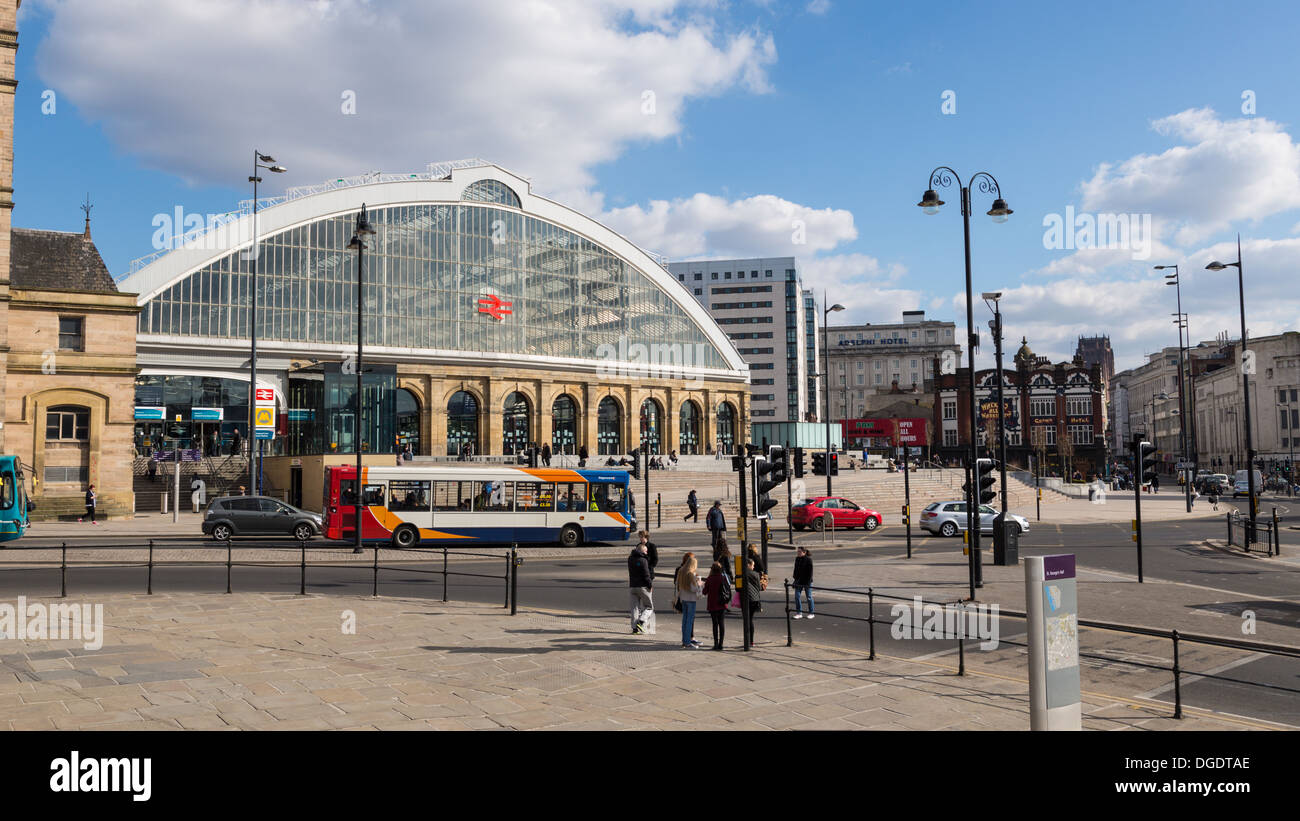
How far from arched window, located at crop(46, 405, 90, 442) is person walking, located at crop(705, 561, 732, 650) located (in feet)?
126

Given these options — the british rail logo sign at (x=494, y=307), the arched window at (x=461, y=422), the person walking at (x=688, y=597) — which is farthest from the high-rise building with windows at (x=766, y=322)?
the person walking at (x=688, y=597)

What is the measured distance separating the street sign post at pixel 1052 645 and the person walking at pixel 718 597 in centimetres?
595

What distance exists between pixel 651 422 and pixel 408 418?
22486 millimetres

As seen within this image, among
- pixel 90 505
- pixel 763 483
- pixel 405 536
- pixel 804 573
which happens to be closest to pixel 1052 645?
pixel 804 573

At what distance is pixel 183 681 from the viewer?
10.6 m

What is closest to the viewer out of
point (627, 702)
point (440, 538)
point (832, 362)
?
point (627, 702)

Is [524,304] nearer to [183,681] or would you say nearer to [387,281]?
[387,281]

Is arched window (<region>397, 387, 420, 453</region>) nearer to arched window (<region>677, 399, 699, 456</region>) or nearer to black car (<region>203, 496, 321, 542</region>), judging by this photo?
arched window (<region>677, 399, 699, 456</region>)

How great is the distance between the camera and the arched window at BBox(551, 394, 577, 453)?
7294cm

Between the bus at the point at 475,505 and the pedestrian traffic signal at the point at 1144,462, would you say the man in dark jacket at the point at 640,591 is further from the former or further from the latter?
the bus at the point at 475,505

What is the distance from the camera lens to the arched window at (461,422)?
66.9m

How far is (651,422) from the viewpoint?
258 ft
